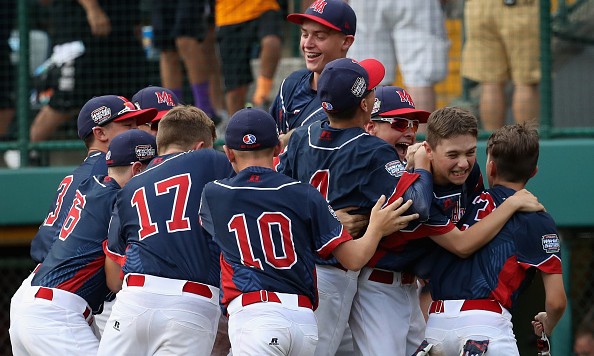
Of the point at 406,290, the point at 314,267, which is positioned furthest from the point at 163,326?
the point at 406,290

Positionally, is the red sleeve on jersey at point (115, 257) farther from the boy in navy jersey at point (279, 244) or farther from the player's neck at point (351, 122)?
the player's neck at point (351, 122)

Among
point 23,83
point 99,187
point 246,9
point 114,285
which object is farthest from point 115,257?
point 23,83

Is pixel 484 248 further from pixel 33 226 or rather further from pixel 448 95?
pixel 33 226

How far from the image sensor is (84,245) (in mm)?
5879

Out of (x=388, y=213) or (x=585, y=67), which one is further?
(x=585, y=67)

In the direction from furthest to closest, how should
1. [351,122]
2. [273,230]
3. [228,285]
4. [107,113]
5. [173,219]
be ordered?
[107,113] → [173,219] → [351,122] → [228,285] → [273,230]

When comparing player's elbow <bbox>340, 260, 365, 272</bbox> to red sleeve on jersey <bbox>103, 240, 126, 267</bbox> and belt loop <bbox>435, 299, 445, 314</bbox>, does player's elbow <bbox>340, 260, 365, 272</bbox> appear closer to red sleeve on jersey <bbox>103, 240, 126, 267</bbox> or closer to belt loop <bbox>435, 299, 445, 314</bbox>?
belt loop <bbox>435, 299, 445, 314</bbox>

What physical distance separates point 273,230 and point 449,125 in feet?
3.17

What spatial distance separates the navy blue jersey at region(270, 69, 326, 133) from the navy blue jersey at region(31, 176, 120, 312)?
0.99 meters

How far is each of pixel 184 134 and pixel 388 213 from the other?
1218mm

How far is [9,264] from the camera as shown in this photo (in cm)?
905

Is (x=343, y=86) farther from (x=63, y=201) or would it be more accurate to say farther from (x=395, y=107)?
(x=63, y=201)

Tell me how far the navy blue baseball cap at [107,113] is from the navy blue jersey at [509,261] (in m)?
2.08

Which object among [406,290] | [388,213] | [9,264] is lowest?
[9,264]
